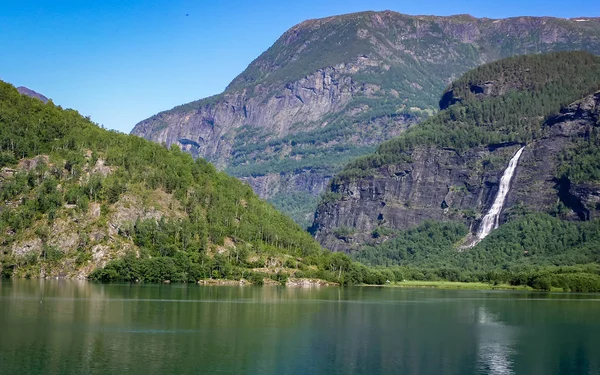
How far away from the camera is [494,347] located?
366ft

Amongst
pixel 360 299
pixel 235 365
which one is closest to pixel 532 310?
pixel 360 299

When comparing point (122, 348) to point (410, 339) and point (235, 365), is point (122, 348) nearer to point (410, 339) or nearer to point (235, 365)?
point (235, 365)

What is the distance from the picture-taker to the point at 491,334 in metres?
126

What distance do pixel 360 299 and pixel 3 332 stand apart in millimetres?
102398

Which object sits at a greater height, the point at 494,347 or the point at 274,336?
the point at 274,336

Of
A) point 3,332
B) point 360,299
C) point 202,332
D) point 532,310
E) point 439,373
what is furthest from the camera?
point 360,299

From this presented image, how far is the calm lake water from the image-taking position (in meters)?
91.2

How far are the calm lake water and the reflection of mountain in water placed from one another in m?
0.18

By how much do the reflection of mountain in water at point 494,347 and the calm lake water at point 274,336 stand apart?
0.18 meters

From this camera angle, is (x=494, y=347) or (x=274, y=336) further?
(x=274, y=336)

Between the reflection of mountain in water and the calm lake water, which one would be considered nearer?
the calm lake water

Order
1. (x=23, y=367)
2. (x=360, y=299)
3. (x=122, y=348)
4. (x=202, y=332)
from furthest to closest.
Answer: (x=360, y=299) → (x=202, y=332) → (x=122, y=348) → (x=23, y=367)

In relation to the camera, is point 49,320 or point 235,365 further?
point 49,320

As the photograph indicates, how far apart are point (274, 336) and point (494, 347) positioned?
3112 cm
